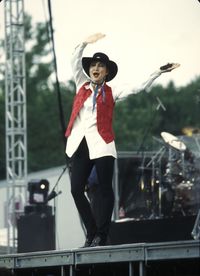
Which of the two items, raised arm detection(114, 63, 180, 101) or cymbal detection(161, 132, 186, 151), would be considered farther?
cymbal detection(161, 132, 186, 151)

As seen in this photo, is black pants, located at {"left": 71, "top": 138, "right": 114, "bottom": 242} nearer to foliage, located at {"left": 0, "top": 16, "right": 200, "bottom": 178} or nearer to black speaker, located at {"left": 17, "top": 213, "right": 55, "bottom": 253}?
black speaker, located at {"left": 17, "top": 213, "right": 55, "bottom": 253}

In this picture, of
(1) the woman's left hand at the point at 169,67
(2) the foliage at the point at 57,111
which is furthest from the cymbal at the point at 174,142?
(2) the foliage at the point at 57,111

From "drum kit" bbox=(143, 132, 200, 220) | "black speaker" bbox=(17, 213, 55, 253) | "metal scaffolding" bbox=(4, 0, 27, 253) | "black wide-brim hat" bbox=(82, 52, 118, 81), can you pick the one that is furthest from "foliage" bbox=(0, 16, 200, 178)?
"black wide-brim hat" bbox=(82, 52, 118, 81)

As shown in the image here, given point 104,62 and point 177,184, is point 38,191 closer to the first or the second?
point 177,184

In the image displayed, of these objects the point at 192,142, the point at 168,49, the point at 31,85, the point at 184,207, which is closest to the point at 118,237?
the point at 184,207

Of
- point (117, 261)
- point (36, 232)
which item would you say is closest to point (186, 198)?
point (36, 232)

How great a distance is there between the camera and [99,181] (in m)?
9.48

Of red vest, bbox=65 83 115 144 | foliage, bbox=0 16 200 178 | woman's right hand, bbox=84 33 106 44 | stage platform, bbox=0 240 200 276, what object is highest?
foliage, bbox=0 16 200 178

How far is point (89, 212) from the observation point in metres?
9.56

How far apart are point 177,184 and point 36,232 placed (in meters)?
2.57

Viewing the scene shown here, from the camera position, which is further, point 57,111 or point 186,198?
point 57,111

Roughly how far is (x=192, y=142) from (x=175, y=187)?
1.13 meters

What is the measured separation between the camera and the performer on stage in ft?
31.0

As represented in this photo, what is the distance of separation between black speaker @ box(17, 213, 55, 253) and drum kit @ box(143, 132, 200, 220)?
6.37ft
